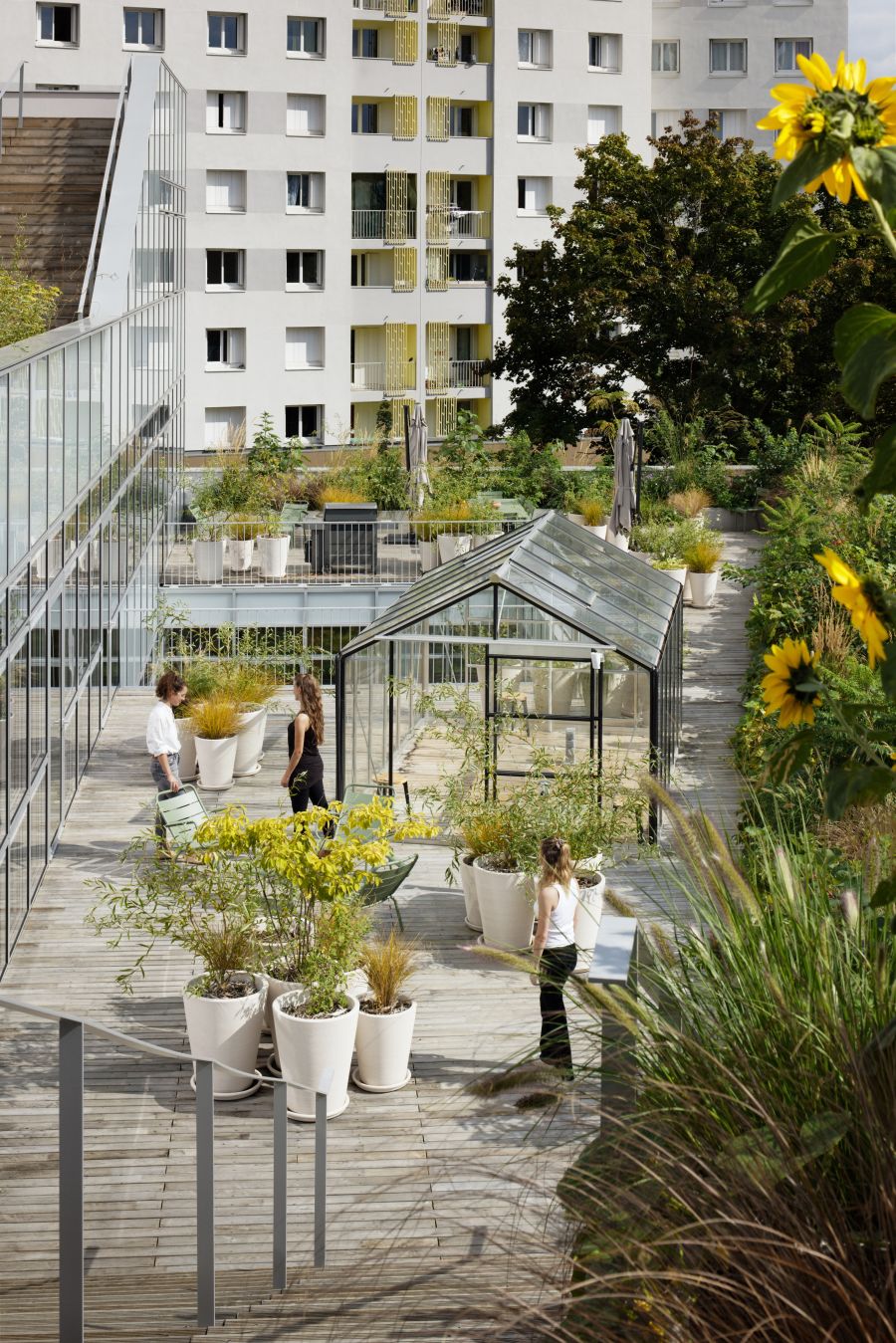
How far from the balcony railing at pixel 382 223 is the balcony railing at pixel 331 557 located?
25.2 m

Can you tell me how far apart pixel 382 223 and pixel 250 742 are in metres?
34.9

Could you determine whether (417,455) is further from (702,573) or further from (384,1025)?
(384,1025)

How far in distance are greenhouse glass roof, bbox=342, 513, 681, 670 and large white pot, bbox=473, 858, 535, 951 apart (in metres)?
3.28

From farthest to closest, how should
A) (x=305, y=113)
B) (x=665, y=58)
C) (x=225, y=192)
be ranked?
(x=665, y=58), (x=305, y=113), (x=225, y=192)

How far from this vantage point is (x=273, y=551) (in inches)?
991

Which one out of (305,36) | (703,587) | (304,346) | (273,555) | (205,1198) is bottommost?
(205,1198)

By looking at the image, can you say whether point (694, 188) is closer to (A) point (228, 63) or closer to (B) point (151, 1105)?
(A) point (228, 63)

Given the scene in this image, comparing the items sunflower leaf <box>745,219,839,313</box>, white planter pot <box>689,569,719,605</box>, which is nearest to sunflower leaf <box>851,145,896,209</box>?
sunflower leaf <box>745,219,839,313</box>

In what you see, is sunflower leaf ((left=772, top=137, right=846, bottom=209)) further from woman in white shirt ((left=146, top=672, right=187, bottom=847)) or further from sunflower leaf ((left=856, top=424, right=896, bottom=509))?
woman in white shirt ((left=146, top=672, right=187, bottom=847))

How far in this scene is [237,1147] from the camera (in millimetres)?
5559

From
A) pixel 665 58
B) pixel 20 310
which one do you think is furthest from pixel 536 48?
pixel 20 310

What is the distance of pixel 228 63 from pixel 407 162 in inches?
230

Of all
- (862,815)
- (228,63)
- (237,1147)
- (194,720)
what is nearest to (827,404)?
(228,63)

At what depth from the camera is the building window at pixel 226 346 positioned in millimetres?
47656
